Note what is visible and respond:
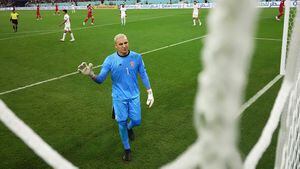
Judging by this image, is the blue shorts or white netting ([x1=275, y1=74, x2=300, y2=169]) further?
the blue shorts

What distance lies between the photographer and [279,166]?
230 cm

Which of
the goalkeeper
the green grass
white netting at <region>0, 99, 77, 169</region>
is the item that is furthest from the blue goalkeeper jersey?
white netting at <region>0, 99, 77, 169</region>

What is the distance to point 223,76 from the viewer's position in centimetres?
66

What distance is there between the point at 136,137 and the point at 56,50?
390 inches

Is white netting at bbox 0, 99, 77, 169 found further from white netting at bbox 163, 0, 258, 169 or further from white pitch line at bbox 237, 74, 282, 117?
white pitch line at bbox 237, 74, 282, 117

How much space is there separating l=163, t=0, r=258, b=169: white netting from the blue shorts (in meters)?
4.01

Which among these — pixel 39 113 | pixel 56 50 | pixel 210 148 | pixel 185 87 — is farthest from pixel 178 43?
pixel 210 148

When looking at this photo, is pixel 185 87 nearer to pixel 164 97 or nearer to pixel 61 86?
pixel 164 97

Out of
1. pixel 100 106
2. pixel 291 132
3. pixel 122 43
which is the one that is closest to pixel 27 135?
pixel 291 132

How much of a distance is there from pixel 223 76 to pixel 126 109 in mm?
4222

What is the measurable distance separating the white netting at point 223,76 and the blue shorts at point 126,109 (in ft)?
13.1

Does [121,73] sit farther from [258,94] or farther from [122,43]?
[258,94]

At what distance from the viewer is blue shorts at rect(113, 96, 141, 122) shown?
15.6 feet

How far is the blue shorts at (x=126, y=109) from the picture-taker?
4.76 metres
